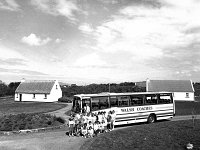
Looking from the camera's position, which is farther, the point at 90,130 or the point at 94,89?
the point at 94,89

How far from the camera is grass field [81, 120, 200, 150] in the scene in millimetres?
13375

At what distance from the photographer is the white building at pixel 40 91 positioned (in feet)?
201

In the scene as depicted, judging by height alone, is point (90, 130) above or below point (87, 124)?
below

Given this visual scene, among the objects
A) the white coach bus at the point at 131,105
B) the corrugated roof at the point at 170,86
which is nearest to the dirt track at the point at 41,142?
the white coach bus at the point at 131,105

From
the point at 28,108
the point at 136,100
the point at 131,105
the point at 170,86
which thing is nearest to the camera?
the point at 131,105

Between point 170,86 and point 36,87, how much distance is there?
38444mm

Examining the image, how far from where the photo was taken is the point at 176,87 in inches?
2685

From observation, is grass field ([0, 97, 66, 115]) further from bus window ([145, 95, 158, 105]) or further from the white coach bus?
bus window ([145, 95, 158, 105])

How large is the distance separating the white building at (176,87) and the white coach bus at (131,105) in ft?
147

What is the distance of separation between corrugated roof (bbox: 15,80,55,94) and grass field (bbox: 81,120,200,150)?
46.5 meters

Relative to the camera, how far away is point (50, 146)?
14117 millimetres

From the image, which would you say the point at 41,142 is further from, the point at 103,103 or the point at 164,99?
the point at 164,99

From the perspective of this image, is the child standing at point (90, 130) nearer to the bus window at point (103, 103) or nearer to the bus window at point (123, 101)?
the bus window at point (103, 103)

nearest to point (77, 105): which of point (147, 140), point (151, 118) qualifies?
point (147, 140)
